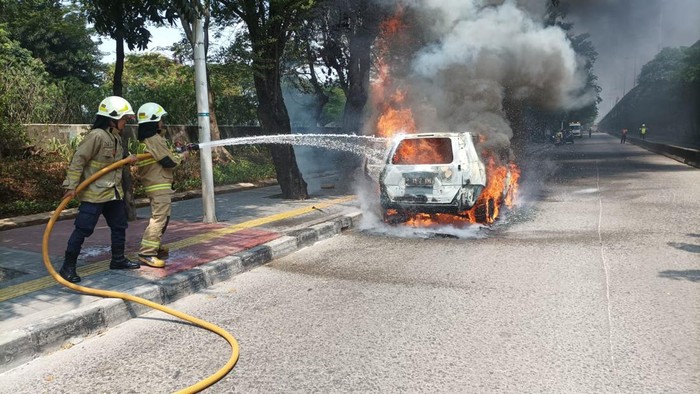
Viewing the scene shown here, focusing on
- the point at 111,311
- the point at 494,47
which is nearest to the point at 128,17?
the point at 111,311

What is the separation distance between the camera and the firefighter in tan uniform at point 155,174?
17.6 feet

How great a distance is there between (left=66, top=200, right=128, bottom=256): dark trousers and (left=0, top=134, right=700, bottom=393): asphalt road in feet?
3.40

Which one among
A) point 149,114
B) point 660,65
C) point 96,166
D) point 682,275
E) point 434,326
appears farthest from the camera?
point 660,65

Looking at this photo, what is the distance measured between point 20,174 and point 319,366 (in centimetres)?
858

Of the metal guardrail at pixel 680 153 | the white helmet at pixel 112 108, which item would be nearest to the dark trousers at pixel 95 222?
the white helmet at pixel 112 108

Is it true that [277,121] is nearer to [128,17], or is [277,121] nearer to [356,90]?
[128,17]

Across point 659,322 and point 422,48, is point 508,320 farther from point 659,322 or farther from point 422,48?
point 422,48

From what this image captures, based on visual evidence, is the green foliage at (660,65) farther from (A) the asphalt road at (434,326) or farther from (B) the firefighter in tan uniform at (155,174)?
(B) the firefighter in tan uniform at (155,174)

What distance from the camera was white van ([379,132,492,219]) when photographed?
301 inches

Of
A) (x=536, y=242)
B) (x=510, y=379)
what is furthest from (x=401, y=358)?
(x=536, y=242)

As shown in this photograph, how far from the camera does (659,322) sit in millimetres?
3924

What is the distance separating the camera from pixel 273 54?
35.6ft

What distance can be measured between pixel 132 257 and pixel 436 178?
440 centimetres

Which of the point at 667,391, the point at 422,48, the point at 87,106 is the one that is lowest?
the point at 667,391
